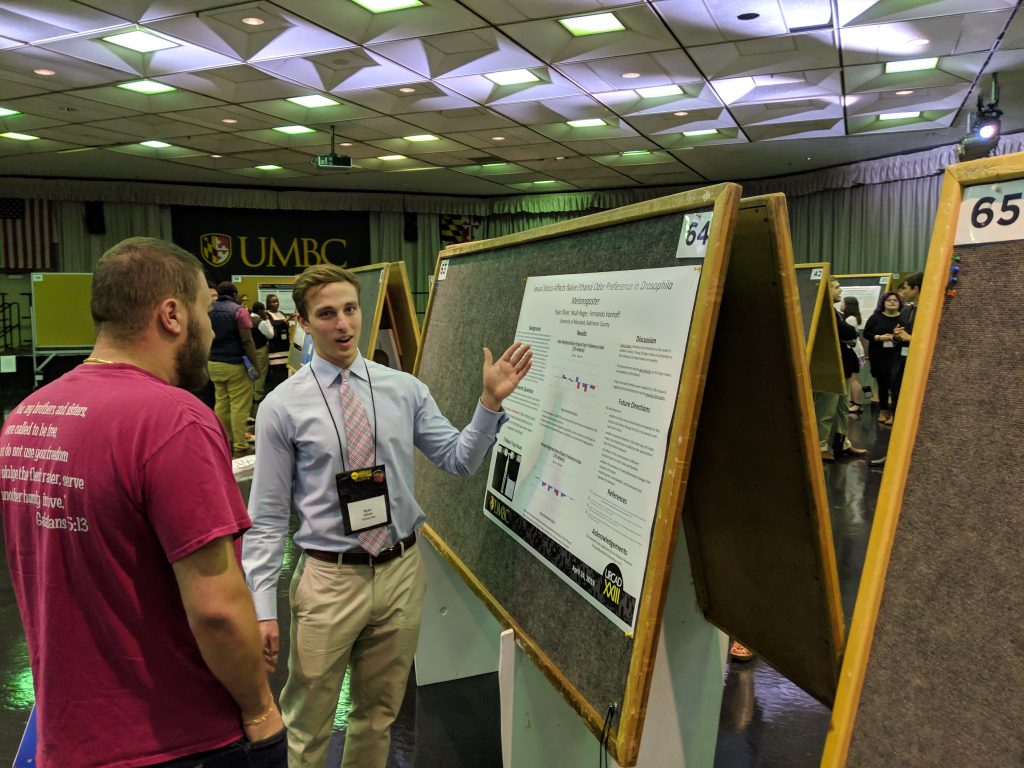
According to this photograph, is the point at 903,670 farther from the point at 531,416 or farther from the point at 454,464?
the point at 454,464

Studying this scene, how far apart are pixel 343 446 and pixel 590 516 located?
0.66m

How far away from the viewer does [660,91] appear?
672 centimetres

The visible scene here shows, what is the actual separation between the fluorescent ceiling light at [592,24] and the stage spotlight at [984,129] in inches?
135

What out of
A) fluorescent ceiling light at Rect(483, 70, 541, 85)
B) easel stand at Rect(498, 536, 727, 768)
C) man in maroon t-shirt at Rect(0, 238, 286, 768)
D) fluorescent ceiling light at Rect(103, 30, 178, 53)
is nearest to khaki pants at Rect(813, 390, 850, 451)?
fluorescent ceiling light at Rect(483, 70, 541, 85)

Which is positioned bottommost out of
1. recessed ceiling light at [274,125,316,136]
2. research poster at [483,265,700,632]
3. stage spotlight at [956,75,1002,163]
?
research poster at [483,265,700,632]

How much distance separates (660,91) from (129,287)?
21.2 feet

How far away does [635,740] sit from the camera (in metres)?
1.08

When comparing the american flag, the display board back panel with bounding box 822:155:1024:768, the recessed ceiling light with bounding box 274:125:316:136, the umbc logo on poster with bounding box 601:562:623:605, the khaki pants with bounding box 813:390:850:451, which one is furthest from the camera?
the american flag

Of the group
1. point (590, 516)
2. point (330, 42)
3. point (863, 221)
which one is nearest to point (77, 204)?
point (330, 42)

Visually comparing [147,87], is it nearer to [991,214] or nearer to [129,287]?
[129,287]

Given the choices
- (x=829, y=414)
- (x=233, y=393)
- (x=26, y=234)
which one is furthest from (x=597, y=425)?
(x=26, y=234)

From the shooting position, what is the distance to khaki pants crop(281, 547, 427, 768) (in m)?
1.64

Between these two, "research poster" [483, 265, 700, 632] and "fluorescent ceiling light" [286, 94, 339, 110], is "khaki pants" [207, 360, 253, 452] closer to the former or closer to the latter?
"fluorescent ceiling light" [286, 94, 339, 110]

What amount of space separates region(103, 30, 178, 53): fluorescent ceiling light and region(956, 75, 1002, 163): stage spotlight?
21.7 feet
